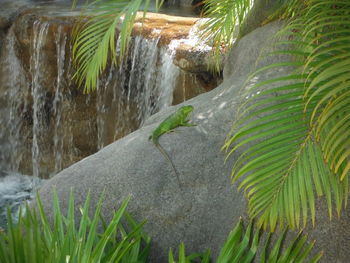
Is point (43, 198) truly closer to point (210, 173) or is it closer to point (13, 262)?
point (210, 173)

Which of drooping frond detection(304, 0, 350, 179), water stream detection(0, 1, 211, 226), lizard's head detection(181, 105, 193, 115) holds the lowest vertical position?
water stream detection(0, 1, 211, 226)

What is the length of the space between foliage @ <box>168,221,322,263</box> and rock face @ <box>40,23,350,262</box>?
23cm

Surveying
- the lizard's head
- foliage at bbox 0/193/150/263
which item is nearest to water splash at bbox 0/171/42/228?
the lizard's head

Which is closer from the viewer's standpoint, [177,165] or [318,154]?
[318,154]

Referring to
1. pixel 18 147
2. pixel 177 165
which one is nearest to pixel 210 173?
pixel 177 165

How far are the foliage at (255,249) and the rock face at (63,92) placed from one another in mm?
4139

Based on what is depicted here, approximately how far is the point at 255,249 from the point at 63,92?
19.7 ft

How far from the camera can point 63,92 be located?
9.16 metres

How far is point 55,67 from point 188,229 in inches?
216

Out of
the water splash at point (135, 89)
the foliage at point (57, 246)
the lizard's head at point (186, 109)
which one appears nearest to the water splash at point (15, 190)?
the water splash at point (135, 89)

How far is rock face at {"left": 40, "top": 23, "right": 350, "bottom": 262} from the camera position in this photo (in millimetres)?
4141

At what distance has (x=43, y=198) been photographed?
4.54 m

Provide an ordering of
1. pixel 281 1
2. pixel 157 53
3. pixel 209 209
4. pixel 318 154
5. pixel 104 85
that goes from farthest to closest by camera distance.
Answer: pixel 104 85, pixel 157 53, pixel 281 1, pixel 209 209, pixel 318 154

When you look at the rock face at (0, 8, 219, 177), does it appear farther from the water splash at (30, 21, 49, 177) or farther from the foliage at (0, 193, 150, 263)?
the foliage at (0, 193, 150, 263)
